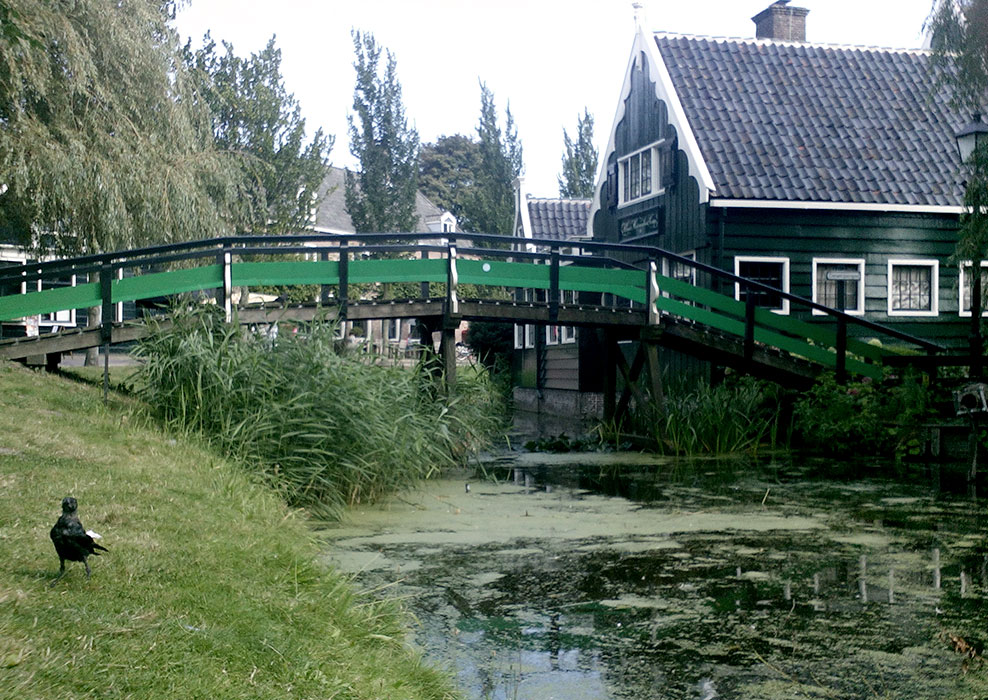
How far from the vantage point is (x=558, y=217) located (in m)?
35.6

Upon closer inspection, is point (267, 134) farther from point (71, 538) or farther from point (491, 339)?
point (71, 538)

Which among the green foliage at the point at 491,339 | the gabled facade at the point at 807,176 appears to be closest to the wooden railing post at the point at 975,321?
the gabled facade at the point at 807,176

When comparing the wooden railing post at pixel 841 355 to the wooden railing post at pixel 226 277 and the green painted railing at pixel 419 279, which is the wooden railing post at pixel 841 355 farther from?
the wooden railing post at pixel 226 277

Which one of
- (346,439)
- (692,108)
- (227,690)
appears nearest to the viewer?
(227,690)

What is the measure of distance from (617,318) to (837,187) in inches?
243

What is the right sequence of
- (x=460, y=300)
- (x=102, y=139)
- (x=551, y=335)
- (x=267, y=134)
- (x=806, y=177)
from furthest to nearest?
(x=267, y=134), (x=551, y=335), (x=806, y=177), (x=102, y=139), (x=460, y=300)

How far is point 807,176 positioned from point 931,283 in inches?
121

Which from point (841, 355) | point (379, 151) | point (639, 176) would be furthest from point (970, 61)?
point (379, 151)

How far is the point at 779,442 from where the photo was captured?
15.8 meters

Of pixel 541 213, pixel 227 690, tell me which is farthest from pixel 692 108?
pixel 227 690

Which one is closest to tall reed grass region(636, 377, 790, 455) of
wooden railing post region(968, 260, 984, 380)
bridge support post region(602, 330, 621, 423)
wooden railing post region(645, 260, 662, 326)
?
wooden railing post region(645, 260, 662, 326)

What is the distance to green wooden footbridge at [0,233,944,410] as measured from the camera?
12891 mm

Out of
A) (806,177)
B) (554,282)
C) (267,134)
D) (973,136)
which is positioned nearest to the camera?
(973,136)

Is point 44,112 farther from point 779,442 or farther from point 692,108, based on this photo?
point 779,442
